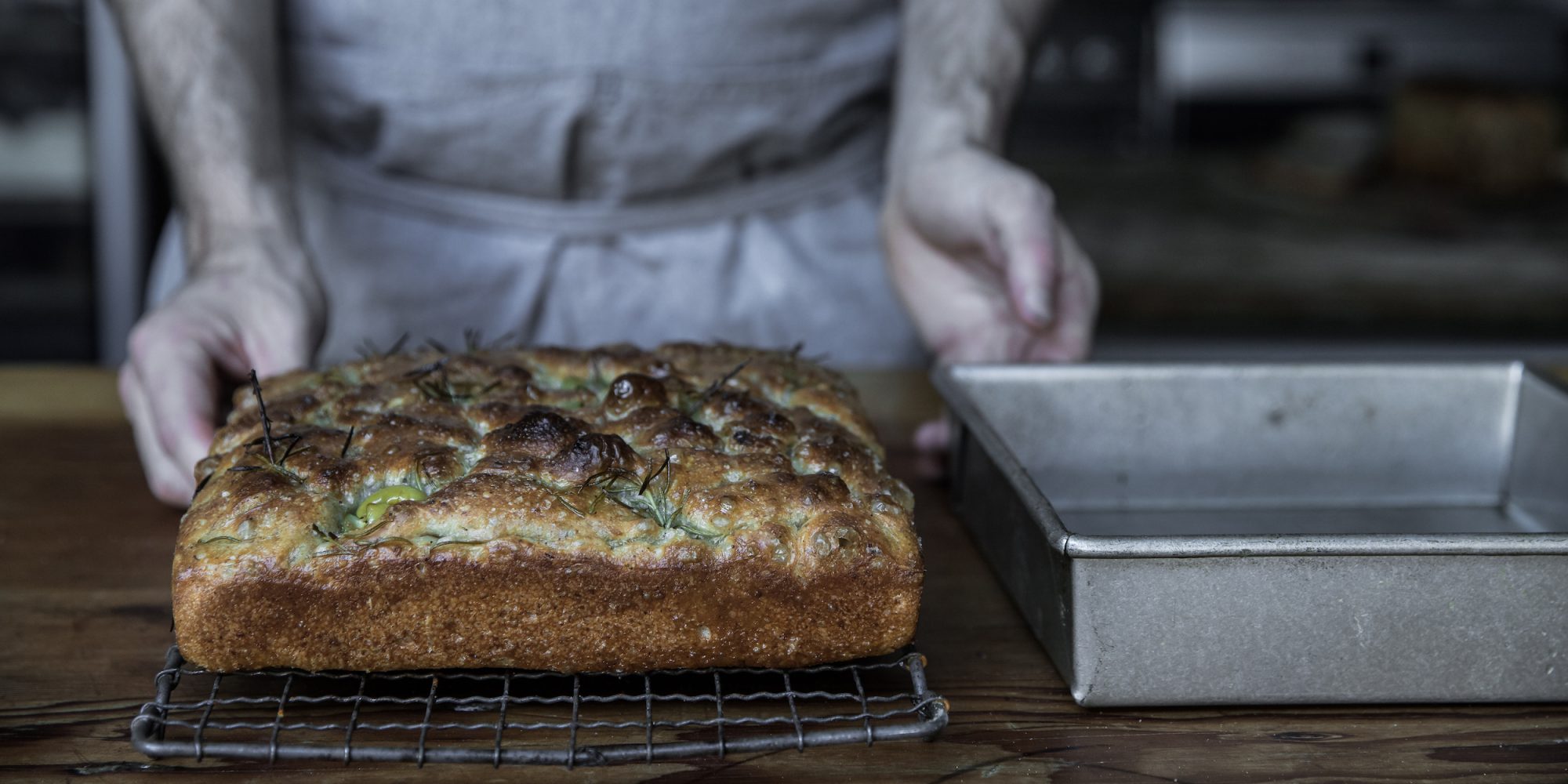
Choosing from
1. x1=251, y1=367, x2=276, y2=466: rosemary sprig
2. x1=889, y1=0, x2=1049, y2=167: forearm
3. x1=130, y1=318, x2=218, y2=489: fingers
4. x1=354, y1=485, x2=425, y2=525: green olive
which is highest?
x1=889, y1=0, x2=1049, y2=167: forearm

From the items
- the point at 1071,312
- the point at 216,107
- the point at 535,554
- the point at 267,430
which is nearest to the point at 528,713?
the point at 535,554

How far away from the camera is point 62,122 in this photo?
3611mm

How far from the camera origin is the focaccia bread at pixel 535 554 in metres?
0.96

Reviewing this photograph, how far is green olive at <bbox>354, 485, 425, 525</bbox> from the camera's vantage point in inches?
39.5

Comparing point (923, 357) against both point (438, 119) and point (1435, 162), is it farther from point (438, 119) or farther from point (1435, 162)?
point (1435, 162)

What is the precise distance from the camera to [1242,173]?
150 inches

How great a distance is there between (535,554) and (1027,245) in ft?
2.25

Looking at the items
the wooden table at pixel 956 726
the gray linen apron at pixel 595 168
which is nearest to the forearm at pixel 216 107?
the gray linen apron at pixel 595 168

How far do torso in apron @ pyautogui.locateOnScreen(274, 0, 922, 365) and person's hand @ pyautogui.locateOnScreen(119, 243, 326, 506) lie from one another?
0.39 m

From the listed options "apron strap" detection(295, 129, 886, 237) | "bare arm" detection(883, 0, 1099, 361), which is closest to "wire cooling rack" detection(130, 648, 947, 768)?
"bare arm" detection(883, 0, 1099, 361)

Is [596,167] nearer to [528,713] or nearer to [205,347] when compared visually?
[205,347]

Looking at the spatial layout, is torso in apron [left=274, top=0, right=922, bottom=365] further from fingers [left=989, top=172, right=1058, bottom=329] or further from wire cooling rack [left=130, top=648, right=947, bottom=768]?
wire cooling rack [left=130, top=648, right=947, bottom=768]

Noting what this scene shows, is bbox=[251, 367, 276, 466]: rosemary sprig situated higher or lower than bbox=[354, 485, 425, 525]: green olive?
higher

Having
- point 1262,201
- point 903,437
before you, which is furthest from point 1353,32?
point 903,437
